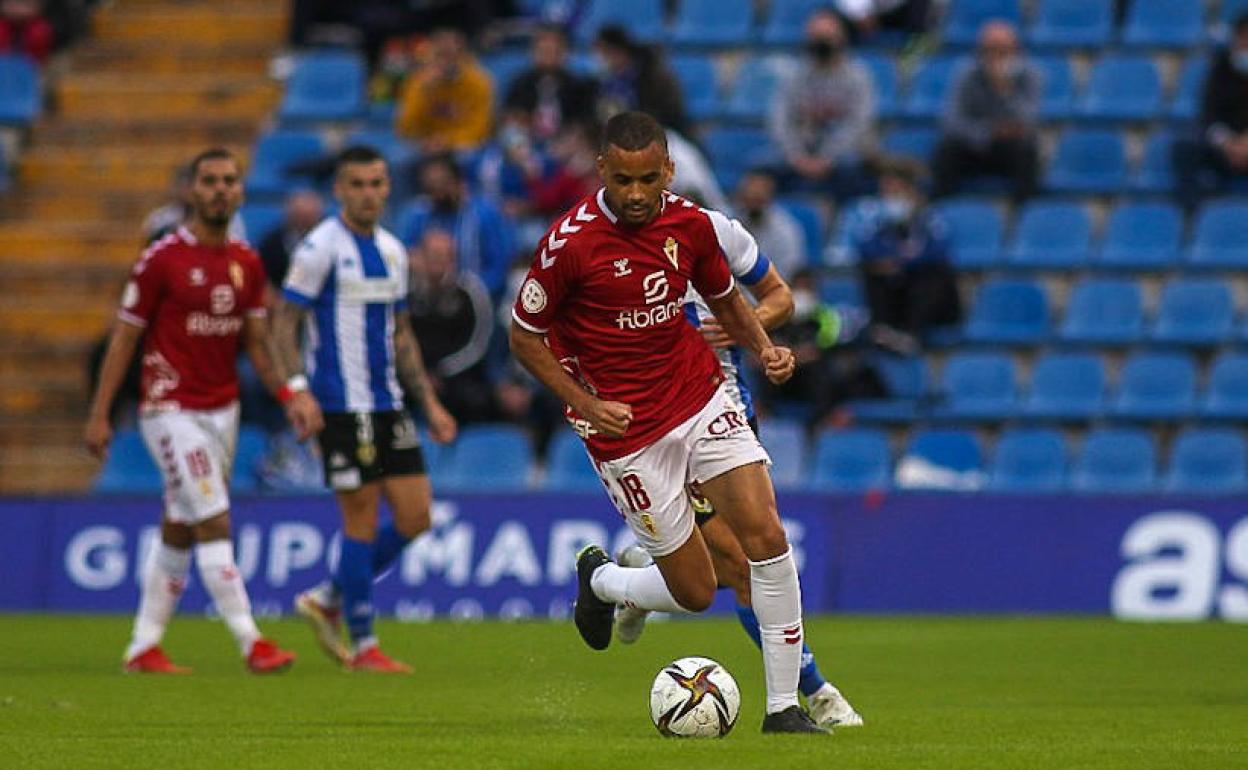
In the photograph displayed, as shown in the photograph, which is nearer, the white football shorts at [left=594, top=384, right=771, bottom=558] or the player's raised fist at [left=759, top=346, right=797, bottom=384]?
the player's raised fist at [left=759, top=346, right=797, bottom=384]

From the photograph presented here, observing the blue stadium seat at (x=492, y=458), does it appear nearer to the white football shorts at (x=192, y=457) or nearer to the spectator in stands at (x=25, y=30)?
the white football shorts at (x=192, y=457)

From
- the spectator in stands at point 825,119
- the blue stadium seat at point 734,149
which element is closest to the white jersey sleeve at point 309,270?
the spectator in stands at point 825,119

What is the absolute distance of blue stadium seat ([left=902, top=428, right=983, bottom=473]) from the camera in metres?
17.4

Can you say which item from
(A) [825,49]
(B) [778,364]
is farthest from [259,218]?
(B) [778,364]

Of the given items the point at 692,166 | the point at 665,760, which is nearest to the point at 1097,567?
the point at 692,166

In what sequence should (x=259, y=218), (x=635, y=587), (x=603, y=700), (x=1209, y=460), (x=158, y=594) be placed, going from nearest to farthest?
(x=635, y=587)
(x=603, y=700)
(x=158, y=594)
(x=1209, y=460)
(x=259, y=218)

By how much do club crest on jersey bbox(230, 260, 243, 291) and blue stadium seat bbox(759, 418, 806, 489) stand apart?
5.88m

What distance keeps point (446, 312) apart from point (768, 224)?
8.23 ft

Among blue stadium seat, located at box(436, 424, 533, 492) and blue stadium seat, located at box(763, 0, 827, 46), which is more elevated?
blue stadium seat, located at box(763, 0, 827, 46)

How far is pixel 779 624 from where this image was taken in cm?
841

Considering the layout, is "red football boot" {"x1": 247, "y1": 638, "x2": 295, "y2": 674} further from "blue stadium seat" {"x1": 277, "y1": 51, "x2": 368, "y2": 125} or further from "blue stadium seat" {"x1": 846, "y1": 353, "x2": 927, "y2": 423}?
"blue stadium seat" {"x1": 277, "y1": 51, "x2": 368, "y2": 125}

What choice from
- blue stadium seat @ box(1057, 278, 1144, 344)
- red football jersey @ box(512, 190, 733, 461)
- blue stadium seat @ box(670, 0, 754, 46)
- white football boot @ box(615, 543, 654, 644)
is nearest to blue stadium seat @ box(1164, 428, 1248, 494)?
blue stadium seat @ box(1057, 278, 1144, 344)

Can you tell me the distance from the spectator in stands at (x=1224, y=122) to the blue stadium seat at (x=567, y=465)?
5457mm

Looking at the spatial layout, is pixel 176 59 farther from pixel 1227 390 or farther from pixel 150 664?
pixel 150 664
